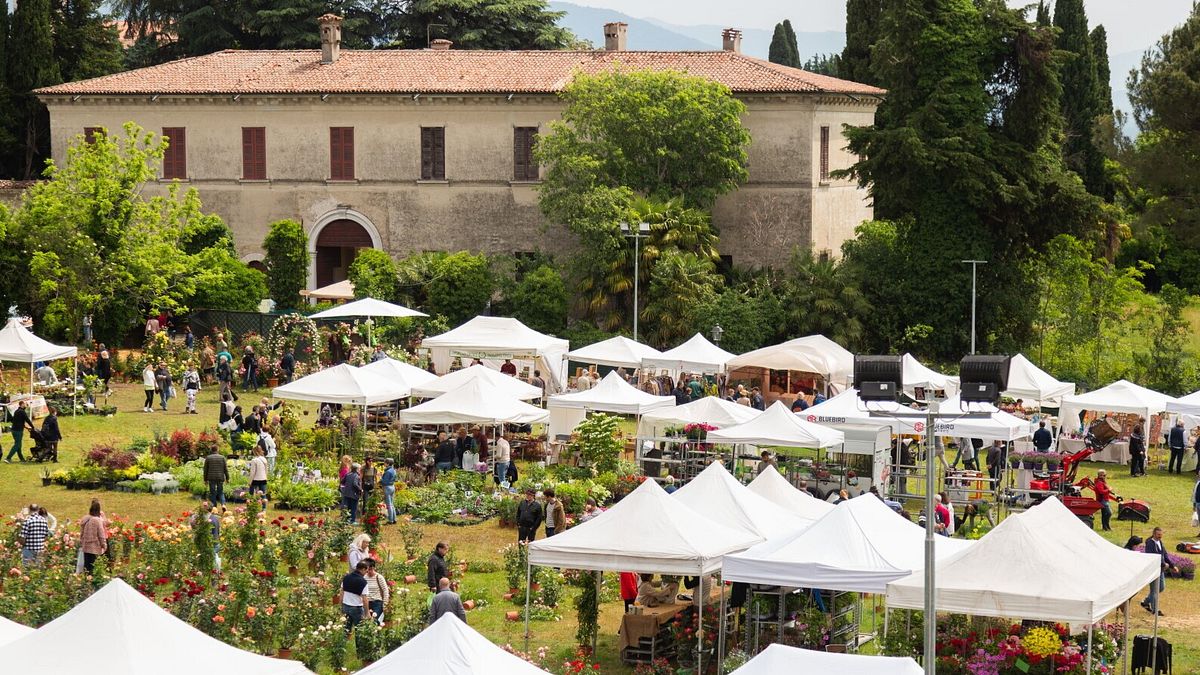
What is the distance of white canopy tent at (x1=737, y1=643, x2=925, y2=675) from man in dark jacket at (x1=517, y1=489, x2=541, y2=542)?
819 cm

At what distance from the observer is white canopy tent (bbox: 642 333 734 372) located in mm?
34844

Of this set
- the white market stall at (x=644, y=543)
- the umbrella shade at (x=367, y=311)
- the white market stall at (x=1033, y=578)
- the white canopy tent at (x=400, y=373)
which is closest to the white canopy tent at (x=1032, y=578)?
the white market stall at (x=1033, y=578)

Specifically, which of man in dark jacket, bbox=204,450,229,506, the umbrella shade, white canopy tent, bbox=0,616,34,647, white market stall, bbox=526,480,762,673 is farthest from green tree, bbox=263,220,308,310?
white canopy tent, bbox=0,616,34,647

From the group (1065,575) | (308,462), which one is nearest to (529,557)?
(1065,575)

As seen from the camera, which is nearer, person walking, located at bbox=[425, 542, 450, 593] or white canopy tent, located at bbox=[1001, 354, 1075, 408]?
person walking, located at bbox=[425, 542, 450, 593]

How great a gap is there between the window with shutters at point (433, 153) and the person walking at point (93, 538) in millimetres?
29557

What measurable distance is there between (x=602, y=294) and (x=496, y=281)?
3.79 metres

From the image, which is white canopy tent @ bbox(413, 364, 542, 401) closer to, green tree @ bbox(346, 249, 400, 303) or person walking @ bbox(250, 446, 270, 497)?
person walking @ bbox(250, 446, 270, 497)

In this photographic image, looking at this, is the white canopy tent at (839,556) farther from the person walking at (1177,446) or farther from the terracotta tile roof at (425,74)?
the terracotta tile roof at (425,74)

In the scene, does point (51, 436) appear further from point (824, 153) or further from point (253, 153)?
point (824, 153)

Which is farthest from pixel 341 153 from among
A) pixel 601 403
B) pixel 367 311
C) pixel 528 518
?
pixel 528 518

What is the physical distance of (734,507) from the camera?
18625 millimetres

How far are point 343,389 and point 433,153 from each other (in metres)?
20.7

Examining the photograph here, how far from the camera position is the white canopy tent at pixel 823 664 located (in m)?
12.7
